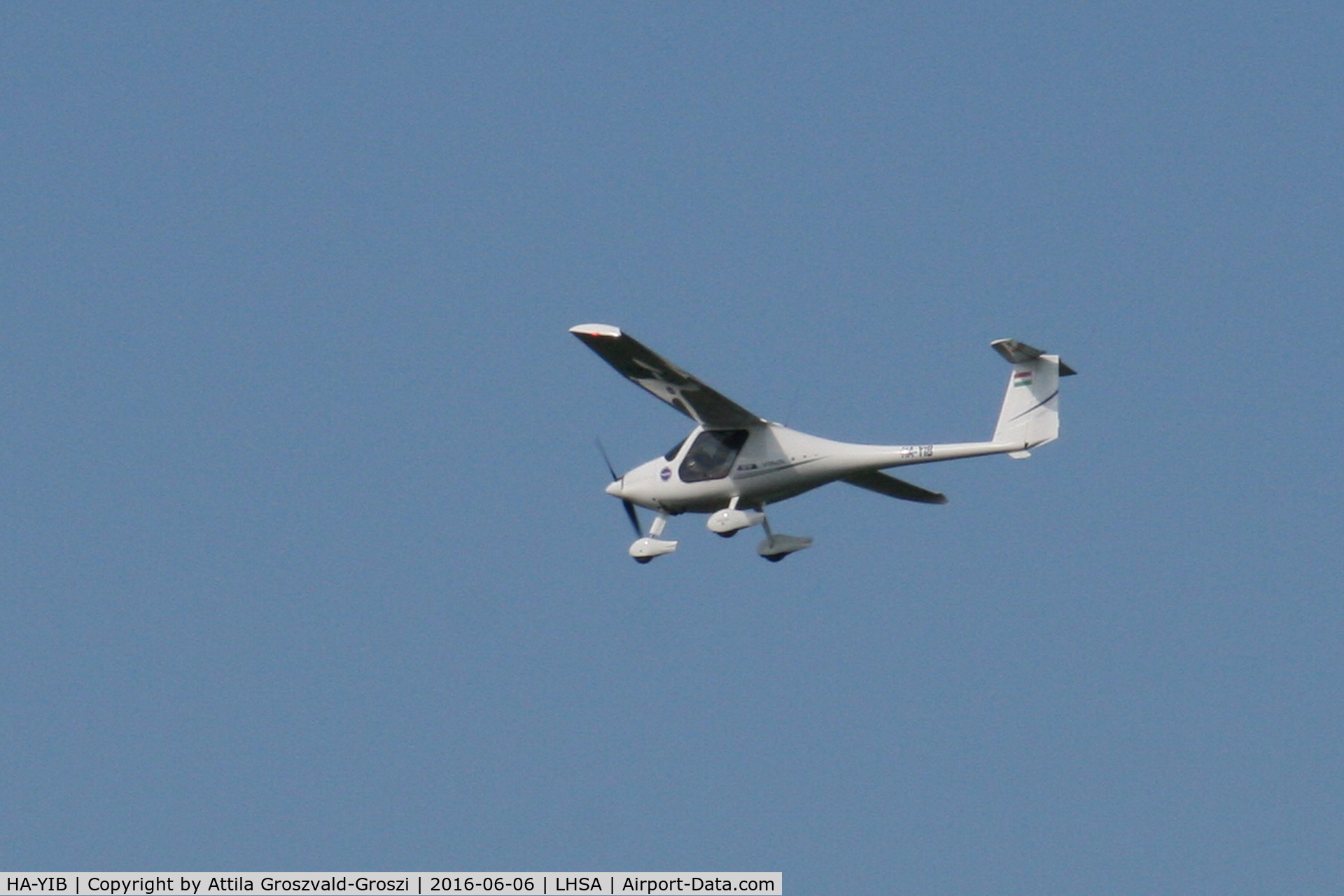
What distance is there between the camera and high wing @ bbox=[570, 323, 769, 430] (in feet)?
110

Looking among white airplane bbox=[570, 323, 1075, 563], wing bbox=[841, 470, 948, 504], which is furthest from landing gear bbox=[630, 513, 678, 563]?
wing bbox=[841, 470, 948, 504]

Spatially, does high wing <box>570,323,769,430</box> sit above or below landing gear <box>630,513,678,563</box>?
above

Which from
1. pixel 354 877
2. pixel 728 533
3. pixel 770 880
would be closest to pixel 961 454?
pixel 728 533

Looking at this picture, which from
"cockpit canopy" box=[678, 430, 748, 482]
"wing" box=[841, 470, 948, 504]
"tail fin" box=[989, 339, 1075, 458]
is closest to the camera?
"tail fin" box=[989, 339, 1075, 458]

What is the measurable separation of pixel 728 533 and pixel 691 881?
5.77 meters

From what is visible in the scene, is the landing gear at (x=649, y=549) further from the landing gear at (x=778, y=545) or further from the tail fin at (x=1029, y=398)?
the tail fin at (x=1029, y=398)

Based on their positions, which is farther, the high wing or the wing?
the wing

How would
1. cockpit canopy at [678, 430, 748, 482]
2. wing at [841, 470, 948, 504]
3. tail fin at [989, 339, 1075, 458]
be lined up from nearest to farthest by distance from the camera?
tail fin at [989, 339, 1075, 458]
cockpit canopy at [678, 430, 748, 482]
wing at [841, 470, 948, 504]

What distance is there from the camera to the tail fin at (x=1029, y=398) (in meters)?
32.9

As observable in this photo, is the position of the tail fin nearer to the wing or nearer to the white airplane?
the white airplane

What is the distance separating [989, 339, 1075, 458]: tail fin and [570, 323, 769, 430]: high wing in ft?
11.6

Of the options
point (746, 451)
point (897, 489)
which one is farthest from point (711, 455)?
point (897, 489)

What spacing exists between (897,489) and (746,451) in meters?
3.90

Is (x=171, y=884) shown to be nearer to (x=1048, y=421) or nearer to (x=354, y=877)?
(x=354, y=877)
